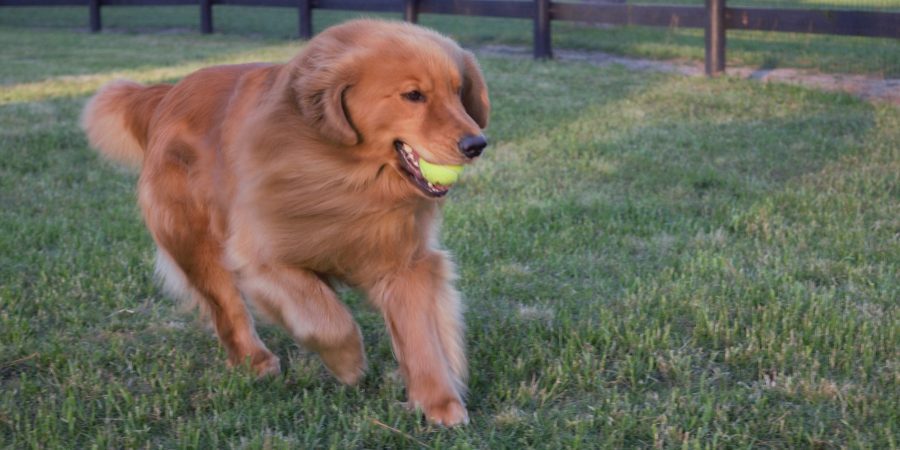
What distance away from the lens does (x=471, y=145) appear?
3.23 metres

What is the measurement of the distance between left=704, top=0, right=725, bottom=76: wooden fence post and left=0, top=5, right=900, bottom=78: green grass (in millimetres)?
792

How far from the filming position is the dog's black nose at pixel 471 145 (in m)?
3.22

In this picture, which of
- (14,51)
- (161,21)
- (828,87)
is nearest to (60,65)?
(14,51)

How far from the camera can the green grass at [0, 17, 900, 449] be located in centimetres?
330

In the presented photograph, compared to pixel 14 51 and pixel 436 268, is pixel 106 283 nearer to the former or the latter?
pixel 436 268

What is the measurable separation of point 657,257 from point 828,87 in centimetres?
607

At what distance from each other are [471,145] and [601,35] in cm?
→ 1384

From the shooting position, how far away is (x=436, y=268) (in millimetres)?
3645

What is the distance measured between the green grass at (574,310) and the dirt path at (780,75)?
1779mm

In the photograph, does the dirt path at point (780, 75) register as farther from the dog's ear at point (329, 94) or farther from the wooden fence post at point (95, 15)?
the wooden fence post at point (95, 15)

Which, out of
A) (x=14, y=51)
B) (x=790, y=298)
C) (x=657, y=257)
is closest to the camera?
(x=790, y=298)

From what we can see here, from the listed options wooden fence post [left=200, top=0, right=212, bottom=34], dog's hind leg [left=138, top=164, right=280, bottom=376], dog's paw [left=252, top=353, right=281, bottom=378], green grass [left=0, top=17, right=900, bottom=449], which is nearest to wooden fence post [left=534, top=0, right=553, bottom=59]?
green grass [left=0, top=17, right=900, bottom=449]

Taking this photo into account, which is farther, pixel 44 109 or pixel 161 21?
pixel 161 21

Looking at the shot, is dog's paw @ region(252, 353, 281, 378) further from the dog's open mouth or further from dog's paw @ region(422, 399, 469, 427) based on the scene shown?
the dog's open mouth
